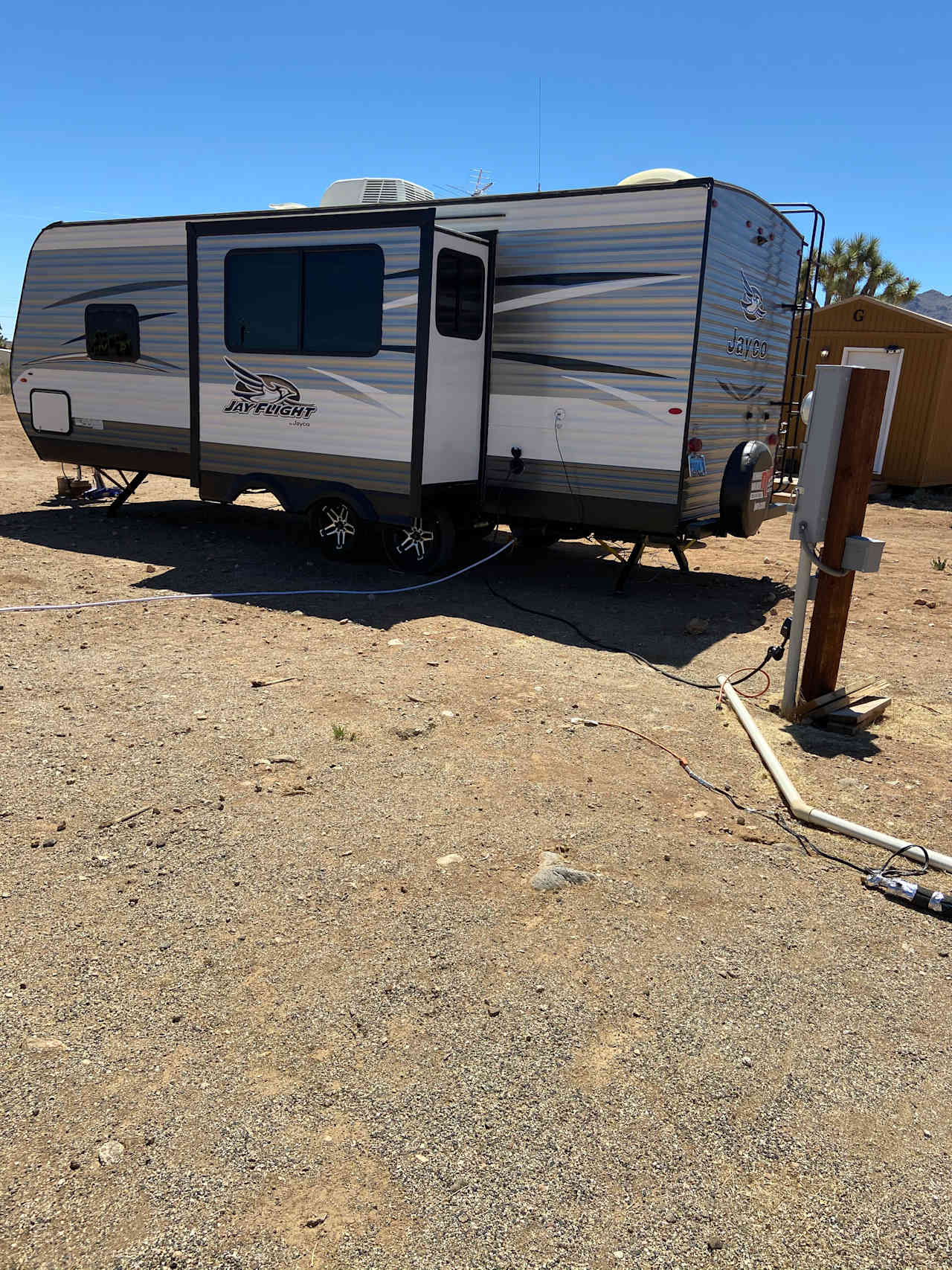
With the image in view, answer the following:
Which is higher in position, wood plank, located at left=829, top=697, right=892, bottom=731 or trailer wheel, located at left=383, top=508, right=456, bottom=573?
trailer wheel, located at left=383, top=508, right=456, bottom=573

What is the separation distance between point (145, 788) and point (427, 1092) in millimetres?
2371

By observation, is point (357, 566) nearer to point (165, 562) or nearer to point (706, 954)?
point (165, 562)

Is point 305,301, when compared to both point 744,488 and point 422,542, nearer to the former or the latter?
point 422,542

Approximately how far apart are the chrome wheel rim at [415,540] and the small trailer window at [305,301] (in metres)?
1.66

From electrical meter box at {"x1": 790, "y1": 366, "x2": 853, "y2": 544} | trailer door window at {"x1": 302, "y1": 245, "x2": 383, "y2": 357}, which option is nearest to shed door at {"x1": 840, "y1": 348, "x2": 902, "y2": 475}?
trailer door window at {"x1": 302, "y1": 245, "x2": 383, "y2": 357}

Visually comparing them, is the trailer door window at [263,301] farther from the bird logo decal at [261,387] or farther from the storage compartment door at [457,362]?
the storage compartment door at [457,362]

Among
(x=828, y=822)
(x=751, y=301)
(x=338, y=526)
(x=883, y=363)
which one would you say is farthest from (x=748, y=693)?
(x=883, y=363)

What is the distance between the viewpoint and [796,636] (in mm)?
5867

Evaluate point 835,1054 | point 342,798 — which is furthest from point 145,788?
point 835,1054

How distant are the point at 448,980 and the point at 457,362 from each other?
6565 mm

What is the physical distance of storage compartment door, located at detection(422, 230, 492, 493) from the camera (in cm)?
848

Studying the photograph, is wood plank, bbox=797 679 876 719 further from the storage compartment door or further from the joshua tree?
the joshua tree

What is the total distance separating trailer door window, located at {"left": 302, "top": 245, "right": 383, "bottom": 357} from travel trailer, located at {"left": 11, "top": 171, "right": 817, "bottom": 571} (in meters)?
0.02

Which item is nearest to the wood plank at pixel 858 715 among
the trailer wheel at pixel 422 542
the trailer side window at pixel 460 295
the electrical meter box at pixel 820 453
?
the electrical meter box at pixel 820 453
